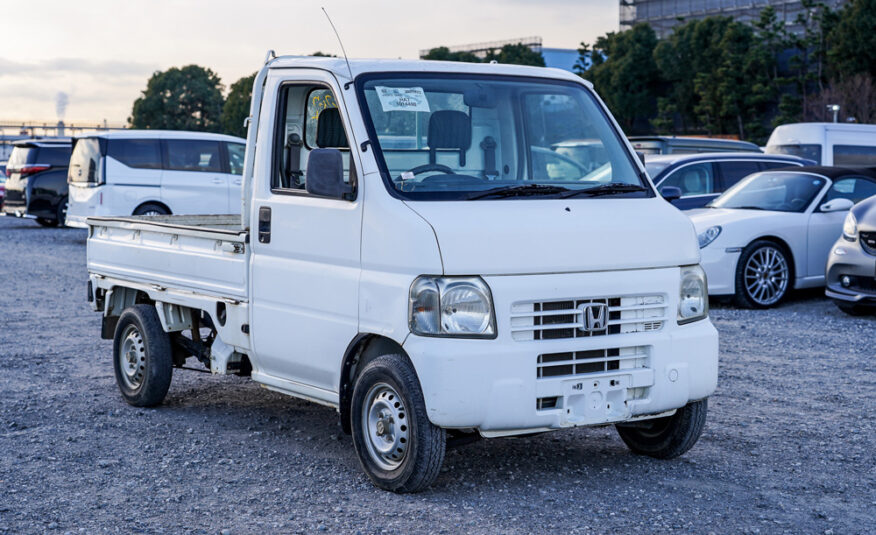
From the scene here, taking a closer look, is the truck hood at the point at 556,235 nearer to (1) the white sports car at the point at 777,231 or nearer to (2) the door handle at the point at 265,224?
(2) the door handle at the point at 265,224

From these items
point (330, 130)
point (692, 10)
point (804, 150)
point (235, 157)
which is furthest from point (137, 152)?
point (692, 10)

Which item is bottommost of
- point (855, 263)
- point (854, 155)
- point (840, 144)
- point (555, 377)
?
point (555, 377)

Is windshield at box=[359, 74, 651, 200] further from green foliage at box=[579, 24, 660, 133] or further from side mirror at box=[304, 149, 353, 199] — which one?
green foliage at box=[579, 24, 660, 133]

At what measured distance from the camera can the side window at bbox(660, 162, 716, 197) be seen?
15.7 meters

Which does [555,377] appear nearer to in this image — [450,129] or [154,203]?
[450,129]

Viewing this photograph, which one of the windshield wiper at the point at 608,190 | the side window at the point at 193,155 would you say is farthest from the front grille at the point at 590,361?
the side window at the point at 193,155

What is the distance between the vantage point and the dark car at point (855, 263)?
11555 mm

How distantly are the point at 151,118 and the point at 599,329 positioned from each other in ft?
333

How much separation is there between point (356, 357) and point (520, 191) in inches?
46.3

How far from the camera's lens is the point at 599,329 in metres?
5.53

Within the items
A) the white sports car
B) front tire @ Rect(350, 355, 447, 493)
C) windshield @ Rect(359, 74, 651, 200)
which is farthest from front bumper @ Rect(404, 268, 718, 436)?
the white sports car

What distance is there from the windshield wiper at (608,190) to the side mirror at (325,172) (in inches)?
45.2

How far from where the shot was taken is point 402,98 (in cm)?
605

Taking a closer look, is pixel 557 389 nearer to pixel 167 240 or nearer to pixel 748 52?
pixel 167 240
